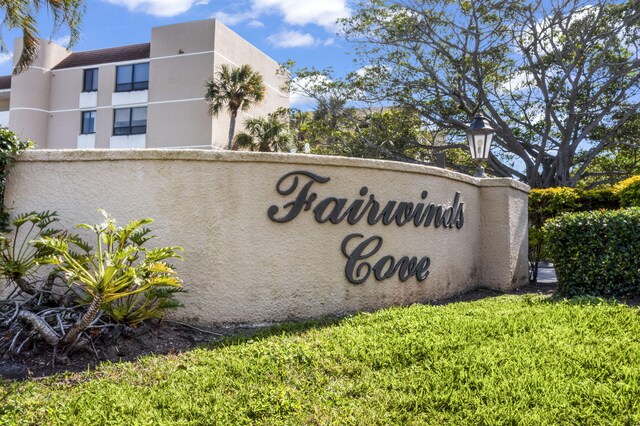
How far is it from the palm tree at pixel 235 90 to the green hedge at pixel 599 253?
23379 millimetres

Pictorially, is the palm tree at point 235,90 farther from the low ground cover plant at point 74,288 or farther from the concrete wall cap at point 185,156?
the low ground cover plant at point 74,288

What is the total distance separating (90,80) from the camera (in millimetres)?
36719

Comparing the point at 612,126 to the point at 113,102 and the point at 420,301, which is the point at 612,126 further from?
the point at 113,102

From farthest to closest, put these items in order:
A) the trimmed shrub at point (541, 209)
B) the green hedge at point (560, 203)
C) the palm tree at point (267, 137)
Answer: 1. the palm tree at point (267, 137)
2. the green hedge at point (560, 203)
3. the trimmed shrub at point (541, 209)

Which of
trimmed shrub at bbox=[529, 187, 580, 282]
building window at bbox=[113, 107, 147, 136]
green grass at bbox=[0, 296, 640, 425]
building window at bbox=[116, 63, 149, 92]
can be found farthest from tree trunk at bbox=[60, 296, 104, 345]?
building window at bbox=[116, 63, 149, 92]

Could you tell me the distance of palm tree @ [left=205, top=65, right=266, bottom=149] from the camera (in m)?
29.7

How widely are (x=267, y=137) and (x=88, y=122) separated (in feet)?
50.2

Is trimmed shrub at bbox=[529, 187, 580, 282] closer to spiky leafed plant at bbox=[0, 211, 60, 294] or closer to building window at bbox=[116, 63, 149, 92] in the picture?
spiky leafed plant at bbox=[0, 211, 60, 294]

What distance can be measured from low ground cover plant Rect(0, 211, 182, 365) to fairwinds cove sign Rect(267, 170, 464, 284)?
1.79 metres

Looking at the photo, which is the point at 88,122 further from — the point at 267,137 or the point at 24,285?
the point at 24,285

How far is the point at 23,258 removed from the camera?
272 inches

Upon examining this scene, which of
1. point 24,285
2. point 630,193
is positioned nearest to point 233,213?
point 24,285

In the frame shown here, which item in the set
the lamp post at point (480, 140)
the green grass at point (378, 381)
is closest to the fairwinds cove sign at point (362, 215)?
the green grass at point (378, 381)

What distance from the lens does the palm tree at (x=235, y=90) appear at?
29.7 metres
